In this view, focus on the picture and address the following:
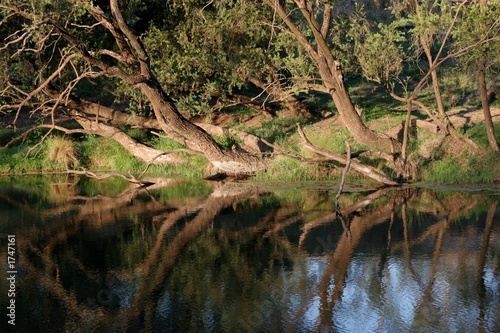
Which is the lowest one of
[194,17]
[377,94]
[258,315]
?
[258,315]

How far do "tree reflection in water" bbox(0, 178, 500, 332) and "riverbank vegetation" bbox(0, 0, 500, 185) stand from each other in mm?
2426

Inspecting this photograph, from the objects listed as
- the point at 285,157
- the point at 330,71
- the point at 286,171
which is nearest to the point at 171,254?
the point at 286,171

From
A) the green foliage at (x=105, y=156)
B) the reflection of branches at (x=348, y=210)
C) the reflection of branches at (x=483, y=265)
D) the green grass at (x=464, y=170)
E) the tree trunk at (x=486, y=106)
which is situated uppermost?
the tree trunk at (x=486, y=106)

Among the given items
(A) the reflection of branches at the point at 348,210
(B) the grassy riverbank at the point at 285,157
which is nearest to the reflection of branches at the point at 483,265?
(A) the reflection of branches at the point at 348,210

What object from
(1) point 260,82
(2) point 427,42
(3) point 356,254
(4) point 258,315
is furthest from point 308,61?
(4) point 258,315

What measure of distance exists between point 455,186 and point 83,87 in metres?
18.3

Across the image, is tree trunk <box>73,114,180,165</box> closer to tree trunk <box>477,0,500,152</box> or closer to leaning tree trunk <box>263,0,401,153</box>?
leaning tree trunk <box>263,0,401,153</box>

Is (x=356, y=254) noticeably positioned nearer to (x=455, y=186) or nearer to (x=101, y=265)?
(x=101, y=265)

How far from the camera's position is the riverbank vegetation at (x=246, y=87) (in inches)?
840

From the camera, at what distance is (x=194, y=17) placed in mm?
25422

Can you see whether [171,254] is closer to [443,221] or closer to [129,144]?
[443,221]

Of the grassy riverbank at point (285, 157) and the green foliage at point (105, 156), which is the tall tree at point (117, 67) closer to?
the grassy riverbank at point (285, 157)

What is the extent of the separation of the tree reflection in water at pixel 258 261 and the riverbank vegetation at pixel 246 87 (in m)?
2.43

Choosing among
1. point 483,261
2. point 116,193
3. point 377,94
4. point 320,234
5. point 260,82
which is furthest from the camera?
point 377,94
